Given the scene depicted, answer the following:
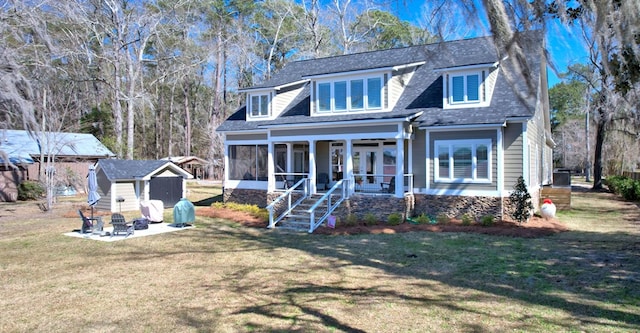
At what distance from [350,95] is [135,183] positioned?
11.0 meters

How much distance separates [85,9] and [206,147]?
25373 millimetres

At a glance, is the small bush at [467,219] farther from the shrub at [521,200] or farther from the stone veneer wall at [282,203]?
the stone veneer wall at [282,203]

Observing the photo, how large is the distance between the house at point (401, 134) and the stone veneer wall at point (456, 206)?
1.4 inches

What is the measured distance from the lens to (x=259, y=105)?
798 inches

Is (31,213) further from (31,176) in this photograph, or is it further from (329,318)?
(329,318)

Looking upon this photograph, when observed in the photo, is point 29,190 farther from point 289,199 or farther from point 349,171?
point 349,171

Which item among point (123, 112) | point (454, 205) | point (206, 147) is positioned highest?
point (123, 112)

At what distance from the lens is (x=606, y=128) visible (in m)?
31.6

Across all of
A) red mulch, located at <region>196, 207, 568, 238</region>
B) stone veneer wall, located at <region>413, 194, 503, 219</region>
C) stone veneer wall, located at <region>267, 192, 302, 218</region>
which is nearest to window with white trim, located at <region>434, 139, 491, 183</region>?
stone veneer wall, located at <region>413, 194, 503, 219</region>

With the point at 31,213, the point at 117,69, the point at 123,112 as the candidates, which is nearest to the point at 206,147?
the point at 123,112

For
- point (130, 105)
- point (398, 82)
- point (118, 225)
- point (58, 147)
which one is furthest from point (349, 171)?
point (130, 105)

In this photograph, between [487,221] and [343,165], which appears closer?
[487,221]

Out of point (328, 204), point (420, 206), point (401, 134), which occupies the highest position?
point (401, 134)

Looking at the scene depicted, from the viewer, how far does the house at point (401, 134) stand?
47.9 feet
